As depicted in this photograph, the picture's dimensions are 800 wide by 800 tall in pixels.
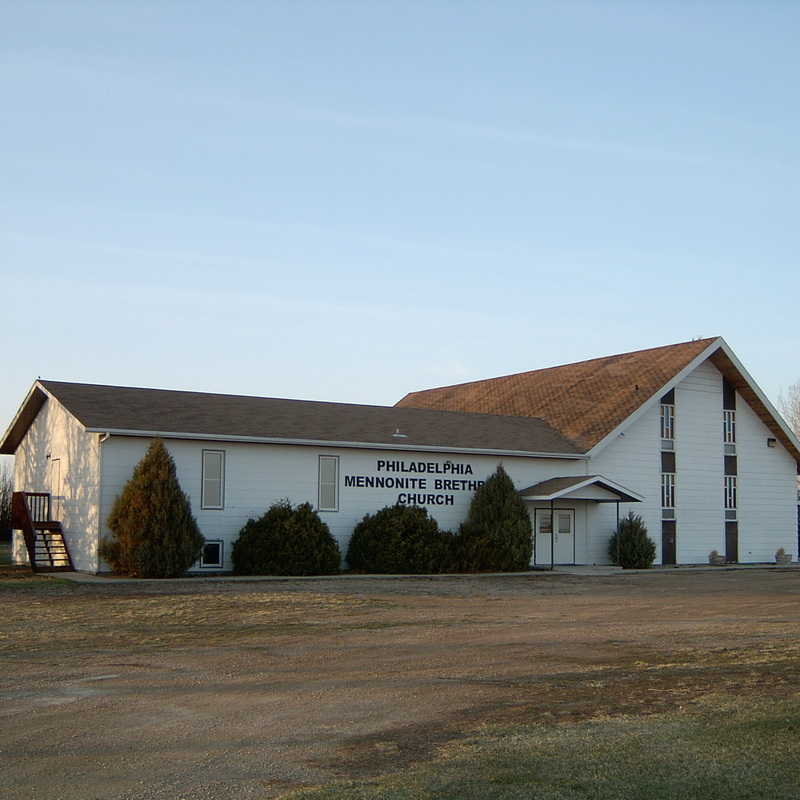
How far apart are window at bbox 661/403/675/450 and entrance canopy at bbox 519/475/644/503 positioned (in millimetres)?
3732

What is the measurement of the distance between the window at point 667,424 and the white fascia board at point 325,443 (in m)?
3.95

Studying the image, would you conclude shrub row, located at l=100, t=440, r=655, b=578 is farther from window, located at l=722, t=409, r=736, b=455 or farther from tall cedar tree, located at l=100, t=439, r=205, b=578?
window, located at l=722, t=409, r=736, b=455

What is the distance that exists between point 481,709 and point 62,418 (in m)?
22.7

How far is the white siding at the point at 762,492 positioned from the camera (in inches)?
1501

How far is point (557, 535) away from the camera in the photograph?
3375 cm

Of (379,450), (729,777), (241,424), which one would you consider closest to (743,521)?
(379,450)

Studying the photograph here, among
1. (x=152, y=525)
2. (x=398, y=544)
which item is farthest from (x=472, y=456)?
(x=152, y=525)

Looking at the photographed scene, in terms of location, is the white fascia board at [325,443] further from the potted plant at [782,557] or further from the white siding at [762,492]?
the potted plant at [782,557]

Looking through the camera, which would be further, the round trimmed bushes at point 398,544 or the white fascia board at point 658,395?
the white fascia board at point 658,395

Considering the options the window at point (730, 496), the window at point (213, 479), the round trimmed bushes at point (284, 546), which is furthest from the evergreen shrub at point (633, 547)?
the window at point (213, 479)

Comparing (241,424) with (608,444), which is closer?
(241,424)

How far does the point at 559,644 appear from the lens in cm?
A: 1412

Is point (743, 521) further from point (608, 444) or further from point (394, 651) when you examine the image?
point (394, 651)

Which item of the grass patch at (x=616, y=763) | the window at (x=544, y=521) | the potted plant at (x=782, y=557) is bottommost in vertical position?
the grass patch at (x=616, y=763)
